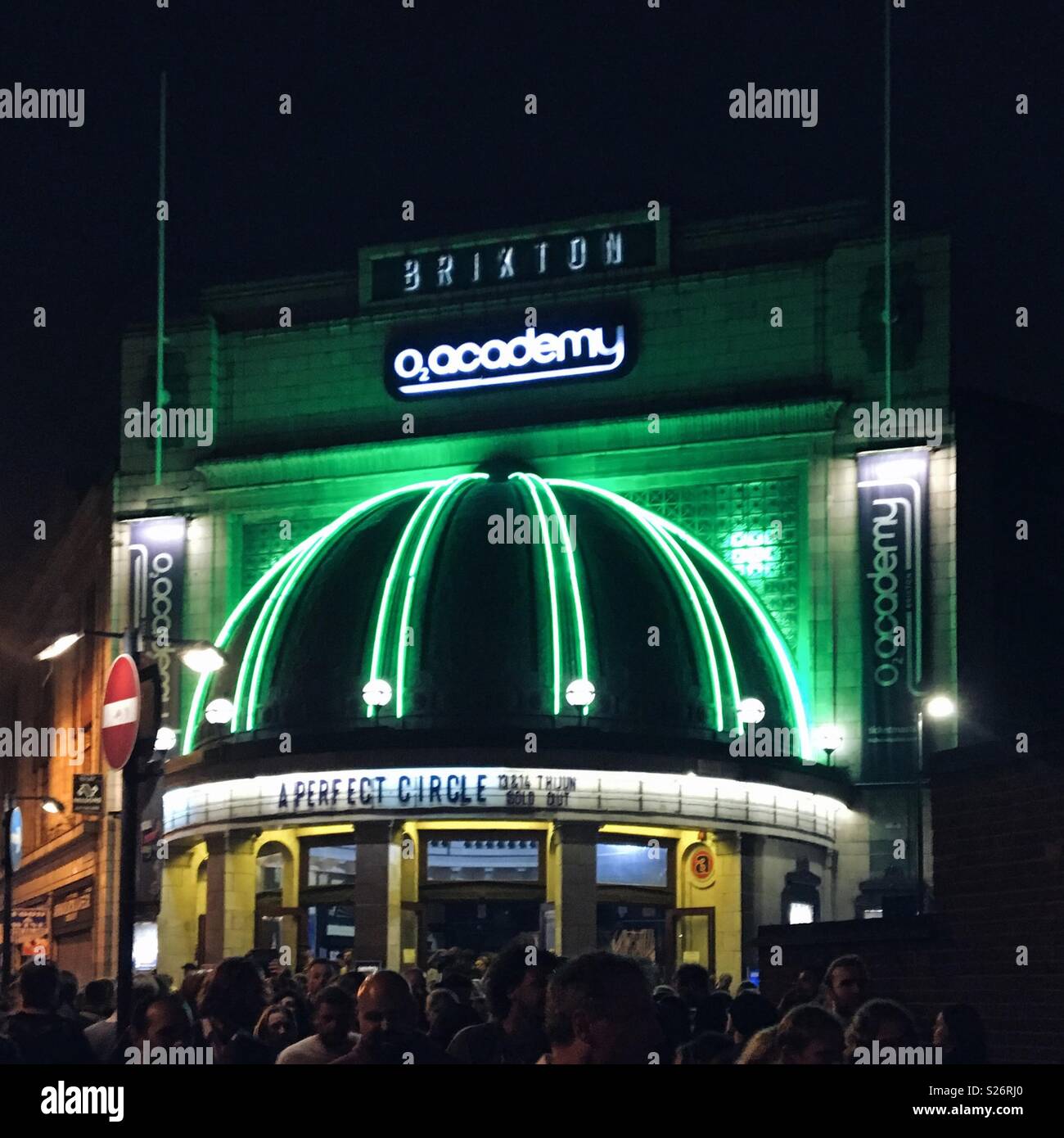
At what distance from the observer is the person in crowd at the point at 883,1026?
37.7 feet

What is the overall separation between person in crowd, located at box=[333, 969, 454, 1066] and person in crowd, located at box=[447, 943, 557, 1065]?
0.30 meters

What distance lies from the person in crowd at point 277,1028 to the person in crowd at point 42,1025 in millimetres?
1691

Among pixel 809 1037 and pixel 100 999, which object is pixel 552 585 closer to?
pixel 100 999

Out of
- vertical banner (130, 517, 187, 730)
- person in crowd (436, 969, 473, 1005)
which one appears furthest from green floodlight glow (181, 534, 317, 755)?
person in crowd (436, 969, 473, 1005)

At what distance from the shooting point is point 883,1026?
456 inches

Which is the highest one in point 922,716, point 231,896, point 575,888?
point 922,716

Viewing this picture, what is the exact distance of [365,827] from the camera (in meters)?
41.9

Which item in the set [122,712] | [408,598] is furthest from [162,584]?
[122,712]

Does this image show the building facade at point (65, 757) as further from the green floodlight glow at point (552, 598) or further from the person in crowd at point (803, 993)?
the person in crowd at point (803, 993)

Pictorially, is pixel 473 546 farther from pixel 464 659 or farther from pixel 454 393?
pixel 454 393

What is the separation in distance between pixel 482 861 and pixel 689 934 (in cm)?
464

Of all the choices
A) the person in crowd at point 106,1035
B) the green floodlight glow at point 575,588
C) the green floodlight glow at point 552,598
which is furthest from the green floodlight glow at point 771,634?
the person in crowd at point 106,1035
